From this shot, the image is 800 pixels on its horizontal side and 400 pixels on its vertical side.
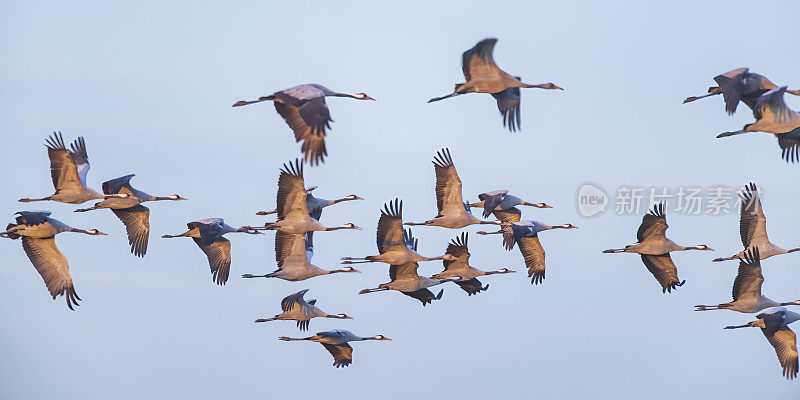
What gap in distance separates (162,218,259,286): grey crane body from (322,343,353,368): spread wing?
3.27 metres

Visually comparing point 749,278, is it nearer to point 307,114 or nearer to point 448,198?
point 448,198

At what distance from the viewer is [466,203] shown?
3809 cm

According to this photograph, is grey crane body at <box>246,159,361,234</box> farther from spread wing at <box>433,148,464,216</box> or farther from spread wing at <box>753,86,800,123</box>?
spread wing at <box>753,86,800,123</box>

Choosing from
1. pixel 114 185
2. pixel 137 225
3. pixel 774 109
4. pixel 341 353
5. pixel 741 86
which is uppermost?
pixel 741 86

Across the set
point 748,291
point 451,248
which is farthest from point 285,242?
point 748,291

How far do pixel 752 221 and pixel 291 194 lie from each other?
38.4 ft

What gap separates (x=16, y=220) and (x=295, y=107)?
8334mm

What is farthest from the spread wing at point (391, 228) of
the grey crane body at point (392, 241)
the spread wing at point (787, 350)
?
the spread wing at point (787, 350)

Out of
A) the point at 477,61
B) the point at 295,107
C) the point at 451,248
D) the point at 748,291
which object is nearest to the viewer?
the point at 295,107

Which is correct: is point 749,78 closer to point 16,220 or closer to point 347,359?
point 347,359

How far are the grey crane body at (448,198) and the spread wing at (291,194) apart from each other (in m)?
2.83

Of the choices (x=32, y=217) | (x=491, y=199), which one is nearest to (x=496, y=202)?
(x=491, y=199)

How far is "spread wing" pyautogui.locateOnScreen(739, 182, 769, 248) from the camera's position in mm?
36281

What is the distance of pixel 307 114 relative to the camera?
2931cm
